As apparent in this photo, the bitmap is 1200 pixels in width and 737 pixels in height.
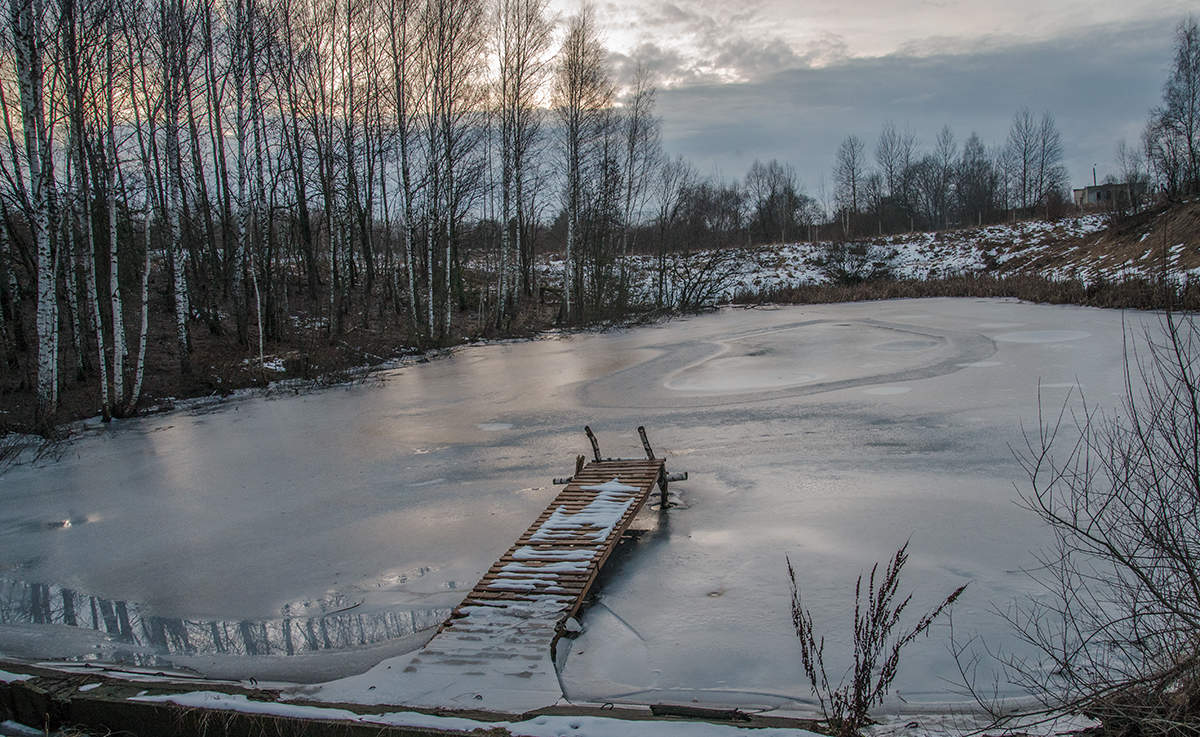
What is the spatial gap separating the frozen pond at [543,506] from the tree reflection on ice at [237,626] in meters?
0.02

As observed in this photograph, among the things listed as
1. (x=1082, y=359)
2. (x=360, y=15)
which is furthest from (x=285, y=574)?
(x=360, y=15)

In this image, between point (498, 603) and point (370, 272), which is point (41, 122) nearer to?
point (498, 603)

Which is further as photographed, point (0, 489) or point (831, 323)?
point (831, 323)

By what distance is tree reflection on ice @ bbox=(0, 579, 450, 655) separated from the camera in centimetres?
408

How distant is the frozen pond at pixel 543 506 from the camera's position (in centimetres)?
398

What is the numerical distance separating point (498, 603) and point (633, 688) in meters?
1.05

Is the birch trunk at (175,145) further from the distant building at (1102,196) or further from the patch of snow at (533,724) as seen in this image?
the distant building at (1102,196)

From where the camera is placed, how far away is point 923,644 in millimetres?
3656

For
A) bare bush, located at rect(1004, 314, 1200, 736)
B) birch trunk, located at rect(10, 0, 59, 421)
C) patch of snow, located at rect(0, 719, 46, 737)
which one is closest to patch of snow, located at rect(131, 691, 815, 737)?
patch of snow, located at rect(0, 719, 46, 737)

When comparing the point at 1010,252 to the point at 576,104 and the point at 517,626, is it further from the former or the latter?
the point at 517,626

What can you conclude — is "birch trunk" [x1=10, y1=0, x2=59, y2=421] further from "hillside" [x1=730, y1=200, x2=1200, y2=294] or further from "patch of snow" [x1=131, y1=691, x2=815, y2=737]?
"hillside" [x1=730, y1=200, x2=1200, y2=294]

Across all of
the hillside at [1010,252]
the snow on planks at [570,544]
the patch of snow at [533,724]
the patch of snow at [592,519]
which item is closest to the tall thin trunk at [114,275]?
the snow on planks at [570,544]

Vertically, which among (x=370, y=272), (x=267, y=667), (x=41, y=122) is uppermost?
(x=41, y=122)

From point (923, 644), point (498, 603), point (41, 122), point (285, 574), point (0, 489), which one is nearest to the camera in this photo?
point (923, 644)
